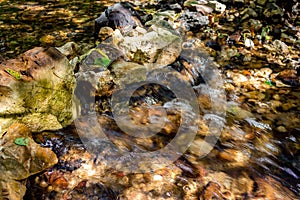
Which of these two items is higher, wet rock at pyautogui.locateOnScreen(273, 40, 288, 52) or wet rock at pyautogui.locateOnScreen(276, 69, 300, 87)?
wet rock at pyautogui.locateOnScreen(273, 40, 288, 52)

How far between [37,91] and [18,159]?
864 millimetres

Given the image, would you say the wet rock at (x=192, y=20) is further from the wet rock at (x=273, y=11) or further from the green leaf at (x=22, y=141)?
the green leaf at (x=22, y=141)

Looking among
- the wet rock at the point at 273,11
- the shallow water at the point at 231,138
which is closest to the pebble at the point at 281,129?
the shallow water at the point at 231,138

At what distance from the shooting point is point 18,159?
97.3 inches

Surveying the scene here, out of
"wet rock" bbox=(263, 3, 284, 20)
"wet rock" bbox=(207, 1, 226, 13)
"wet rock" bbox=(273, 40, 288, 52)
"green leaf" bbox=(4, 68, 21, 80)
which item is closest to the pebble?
"wet rock" bbox=(273, 40, 288, 52)

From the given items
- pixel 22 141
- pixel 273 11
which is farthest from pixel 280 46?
pixel 22 141

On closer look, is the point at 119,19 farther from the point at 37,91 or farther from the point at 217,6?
the point at 37,91

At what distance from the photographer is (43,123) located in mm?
3117

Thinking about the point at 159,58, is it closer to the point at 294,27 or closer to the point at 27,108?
the point at 27,108

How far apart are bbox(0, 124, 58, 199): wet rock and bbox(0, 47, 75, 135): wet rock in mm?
203

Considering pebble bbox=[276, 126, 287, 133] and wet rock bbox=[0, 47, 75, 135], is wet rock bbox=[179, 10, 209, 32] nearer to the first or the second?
pebble bbox=[276, 126, 287, 133]

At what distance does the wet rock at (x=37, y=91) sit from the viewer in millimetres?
2803

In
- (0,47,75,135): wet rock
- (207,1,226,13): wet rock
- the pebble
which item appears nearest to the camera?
(0,47,75,135): wet rock

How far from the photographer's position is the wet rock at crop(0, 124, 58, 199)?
235 cm
